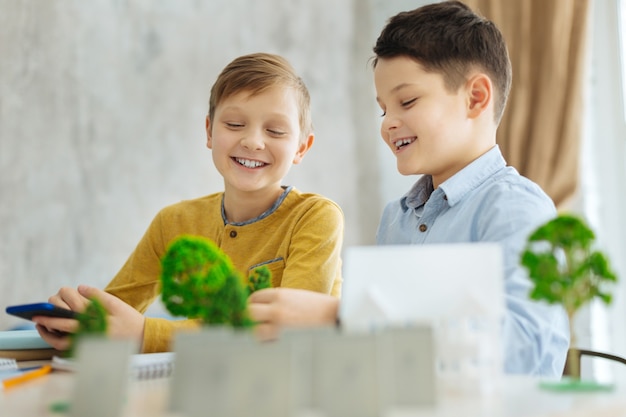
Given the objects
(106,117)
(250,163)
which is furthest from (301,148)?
(106,117)

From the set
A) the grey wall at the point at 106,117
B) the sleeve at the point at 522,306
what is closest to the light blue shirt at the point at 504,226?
the sleeve at the point at 522,306

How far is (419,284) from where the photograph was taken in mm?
758

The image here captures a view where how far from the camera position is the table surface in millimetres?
639

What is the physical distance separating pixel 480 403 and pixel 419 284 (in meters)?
0.14

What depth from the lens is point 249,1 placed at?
3.55 m

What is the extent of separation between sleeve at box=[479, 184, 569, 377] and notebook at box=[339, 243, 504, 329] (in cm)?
10

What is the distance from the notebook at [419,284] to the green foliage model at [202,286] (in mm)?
112

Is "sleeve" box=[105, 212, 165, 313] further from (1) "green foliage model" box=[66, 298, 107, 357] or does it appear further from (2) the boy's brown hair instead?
(1) "green foliage model" box=[66, 298, 107, 357]

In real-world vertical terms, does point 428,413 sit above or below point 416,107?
below

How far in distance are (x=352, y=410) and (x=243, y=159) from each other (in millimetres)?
1155

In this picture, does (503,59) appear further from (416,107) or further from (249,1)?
(249,1)

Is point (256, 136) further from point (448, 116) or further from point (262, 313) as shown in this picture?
point (262, 313)

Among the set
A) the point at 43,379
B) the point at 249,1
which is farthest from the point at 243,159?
the point at 249,1

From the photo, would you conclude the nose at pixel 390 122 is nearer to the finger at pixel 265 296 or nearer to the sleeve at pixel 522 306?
the sleeve at pixel 522 306
